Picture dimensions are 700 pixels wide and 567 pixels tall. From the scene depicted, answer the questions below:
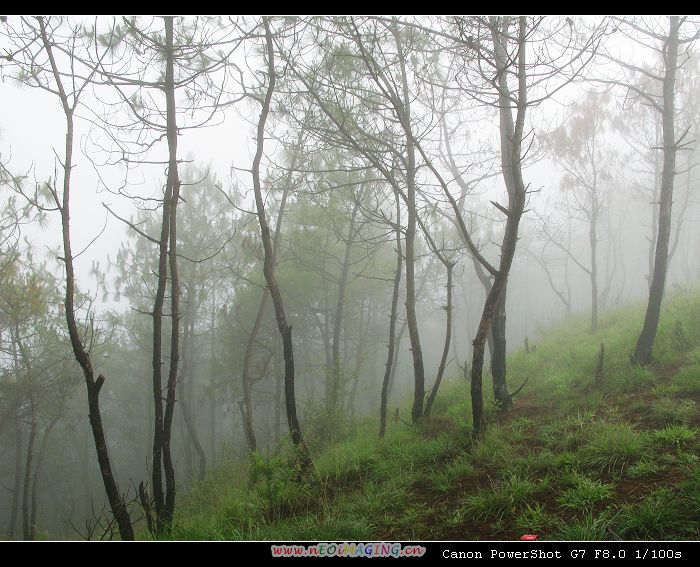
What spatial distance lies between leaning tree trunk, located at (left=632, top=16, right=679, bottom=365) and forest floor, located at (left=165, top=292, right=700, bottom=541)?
0.98ft

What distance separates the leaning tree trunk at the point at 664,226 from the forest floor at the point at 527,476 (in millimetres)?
299

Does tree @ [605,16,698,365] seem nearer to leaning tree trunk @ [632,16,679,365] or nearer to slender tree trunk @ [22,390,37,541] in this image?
leaning tree trunk @ [632,16,679,365]

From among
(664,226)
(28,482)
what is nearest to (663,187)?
(664,226)

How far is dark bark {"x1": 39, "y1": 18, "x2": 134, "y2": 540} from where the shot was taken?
477 centimetres

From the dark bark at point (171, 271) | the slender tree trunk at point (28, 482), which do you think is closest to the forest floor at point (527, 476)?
the dark bark at point (171, 271)

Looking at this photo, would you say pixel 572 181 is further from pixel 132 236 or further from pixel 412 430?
pixel 132 236

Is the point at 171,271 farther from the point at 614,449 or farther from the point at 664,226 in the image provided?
the point at 664,226

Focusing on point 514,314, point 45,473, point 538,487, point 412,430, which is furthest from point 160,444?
point 514,314

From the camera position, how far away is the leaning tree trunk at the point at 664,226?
6395 millimetres

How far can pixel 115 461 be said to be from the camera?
25547 millimetres

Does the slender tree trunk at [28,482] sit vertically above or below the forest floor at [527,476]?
below

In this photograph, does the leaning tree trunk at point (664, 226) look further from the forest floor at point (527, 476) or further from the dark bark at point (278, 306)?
the dark bark at point (278, 306)
